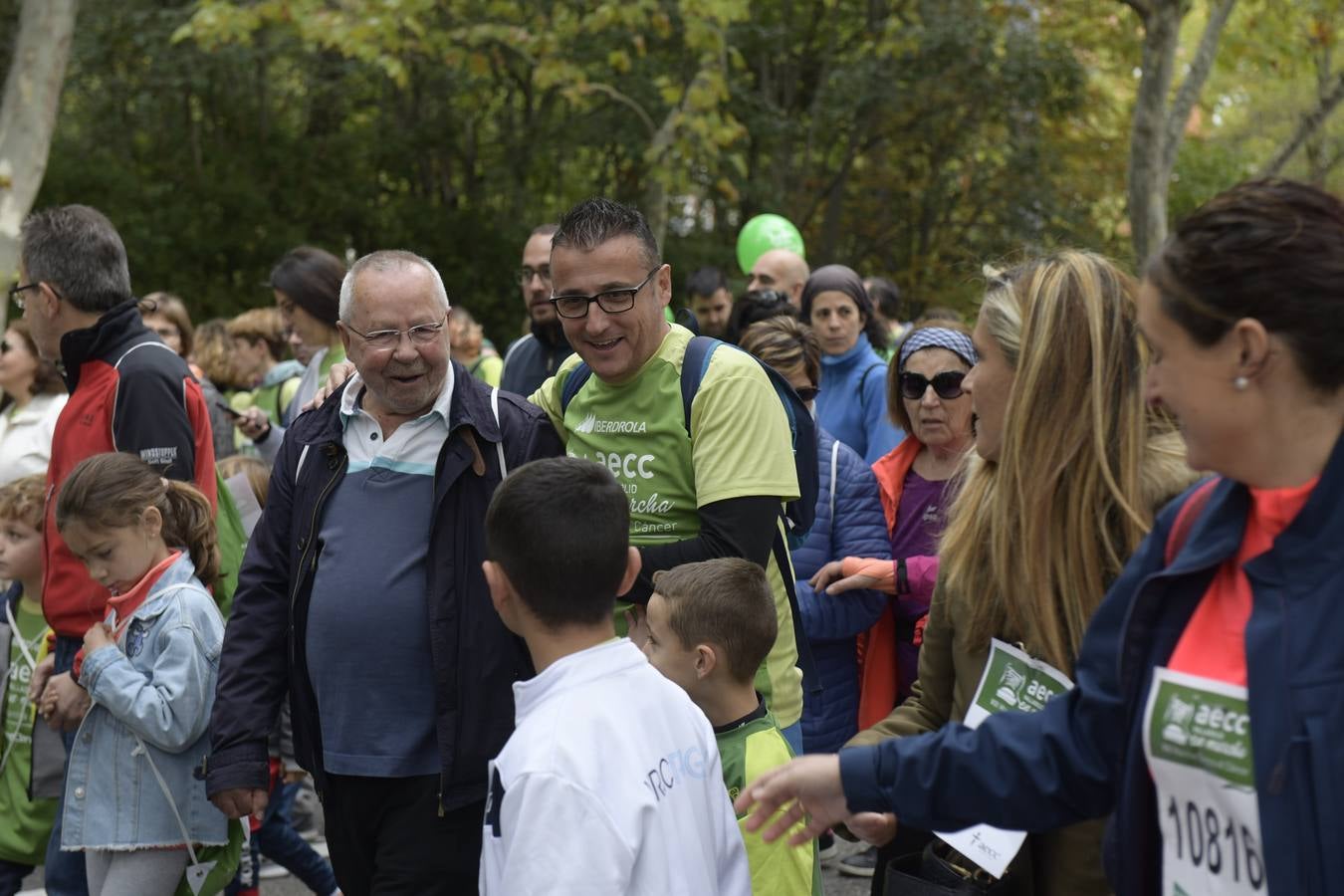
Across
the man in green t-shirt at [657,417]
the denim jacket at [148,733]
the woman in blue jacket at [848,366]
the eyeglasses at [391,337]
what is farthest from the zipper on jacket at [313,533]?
the woman in blue jacket at [848,366]

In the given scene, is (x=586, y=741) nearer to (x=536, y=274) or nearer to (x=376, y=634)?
(x=376, y=634)

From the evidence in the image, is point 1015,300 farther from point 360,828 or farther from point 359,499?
point 360,828

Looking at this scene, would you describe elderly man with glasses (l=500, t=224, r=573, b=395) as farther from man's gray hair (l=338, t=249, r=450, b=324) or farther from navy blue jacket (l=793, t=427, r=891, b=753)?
man's gray hair (l=338, t=249, r=450, b=324)

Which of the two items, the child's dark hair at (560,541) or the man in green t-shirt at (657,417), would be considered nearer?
the child's dark hair at (560,541)

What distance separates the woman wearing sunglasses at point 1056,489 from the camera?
2.62m

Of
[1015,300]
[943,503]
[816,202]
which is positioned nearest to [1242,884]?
[1015,300]

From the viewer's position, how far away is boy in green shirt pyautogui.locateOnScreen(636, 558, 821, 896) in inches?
138

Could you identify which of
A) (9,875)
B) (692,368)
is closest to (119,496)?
(9,875)

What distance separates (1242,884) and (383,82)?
19361 mm

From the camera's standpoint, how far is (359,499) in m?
3.62

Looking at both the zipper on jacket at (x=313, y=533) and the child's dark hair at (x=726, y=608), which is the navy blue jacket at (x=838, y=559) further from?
the zipper on jacket at (x=313, y=533)

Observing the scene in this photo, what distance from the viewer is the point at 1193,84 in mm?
13359

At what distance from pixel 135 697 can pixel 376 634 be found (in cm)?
108

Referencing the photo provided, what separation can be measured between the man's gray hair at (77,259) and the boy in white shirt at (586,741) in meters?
2.65
